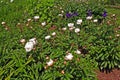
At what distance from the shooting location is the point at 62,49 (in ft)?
21.3

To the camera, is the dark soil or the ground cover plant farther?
the dark soil

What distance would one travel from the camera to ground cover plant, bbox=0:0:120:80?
5812 mm

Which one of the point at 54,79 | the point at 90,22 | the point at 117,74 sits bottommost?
the point at 117,74

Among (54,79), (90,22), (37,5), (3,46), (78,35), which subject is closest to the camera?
(54,79)

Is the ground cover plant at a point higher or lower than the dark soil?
higher

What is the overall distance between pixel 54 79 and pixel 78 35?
186 cm

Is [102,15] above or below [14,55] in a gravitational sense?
below

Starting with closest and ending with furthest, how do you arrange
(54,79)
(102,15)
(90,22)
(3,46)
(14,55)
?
(54,79) → (14,55) → (3,46) → (90,22) → (102,15)

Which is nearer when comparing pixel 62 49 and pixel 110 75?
pixel 62 49

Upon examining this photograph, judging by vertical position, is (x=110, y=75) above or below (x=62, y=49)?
below

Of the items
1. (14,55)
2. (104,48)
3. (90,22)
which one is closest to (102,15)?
(90,22)

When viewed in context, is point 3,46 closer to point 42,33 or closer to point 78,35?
point 42,33

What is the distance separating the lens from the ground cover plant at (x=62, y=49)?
19.1 feet

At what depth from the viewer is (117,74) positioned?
703 centimetres
